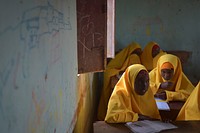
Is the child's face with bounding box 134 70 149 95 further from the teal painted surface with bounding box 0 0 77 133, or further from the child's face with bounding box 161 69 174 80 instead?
the child's face with bounding box 161 69 174 80

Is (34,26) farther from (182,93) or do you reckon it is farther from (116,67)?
(116,67)

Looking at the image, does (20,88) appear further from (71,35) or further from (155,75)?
(155,75)

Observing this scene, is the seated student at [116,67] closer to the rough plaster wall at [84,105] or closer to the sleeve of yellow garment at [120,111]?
the rough plaster wall at [84,105]

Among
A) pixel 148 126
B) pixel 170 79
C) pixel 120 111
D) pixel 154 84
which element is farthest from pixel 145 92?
pixel 170 79

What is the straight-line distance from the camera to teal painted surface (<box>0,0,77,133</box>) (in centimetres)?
88

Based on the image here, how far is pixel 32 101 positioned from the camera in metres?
1.13

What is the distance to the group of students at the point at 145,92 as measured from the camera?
2.43 m

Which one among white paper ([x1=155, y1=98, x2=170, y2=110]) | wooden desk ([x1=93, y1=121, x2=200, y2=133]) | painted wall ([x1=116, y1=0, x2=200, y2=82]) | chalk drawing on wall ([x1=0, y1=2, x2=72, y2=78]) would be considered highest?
painted wall ([x1=116, y1=0, x2=200, y2=82])

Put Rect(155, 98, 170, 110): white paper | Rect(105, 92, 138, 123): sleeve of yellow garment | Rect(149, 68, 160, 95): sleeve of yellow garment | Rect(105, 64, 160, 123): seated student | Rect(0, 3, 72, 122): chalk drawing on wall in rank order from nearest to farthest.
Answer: Rect(0, 3, 72, 122): chalk drawing on wall
Rect(105, 92, 138, 123): sleeve of yellow garment
Rect(105, 64, 160, 123): seated student
Rect(155, 98, 170, 110): white paper
Rect(149, 68, 160, 95): sleeve of yellow garment

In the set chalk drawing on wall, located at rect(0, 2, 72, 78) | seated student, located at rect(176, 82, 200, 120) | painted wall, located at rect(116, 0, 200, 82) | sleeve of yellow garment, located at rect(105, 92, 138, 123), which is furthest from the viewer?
painted wall, located at rect(116, 0, 200, 82)

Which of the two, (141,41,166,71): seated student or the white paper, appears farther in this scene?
(141,41,166,71): seated student

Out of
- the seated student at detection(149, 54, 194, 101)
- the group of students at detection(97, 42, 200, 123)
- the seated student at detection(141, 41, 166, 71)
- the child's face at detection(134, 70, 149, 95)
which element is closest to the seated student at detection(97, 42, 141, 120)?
the group of students at detection(97, 42, 200, 123)

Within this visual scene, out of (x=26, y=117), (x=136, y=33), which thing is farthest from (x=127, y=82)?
(x=136, y=33)

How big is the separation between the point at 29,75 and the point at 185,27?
5.38 metres
